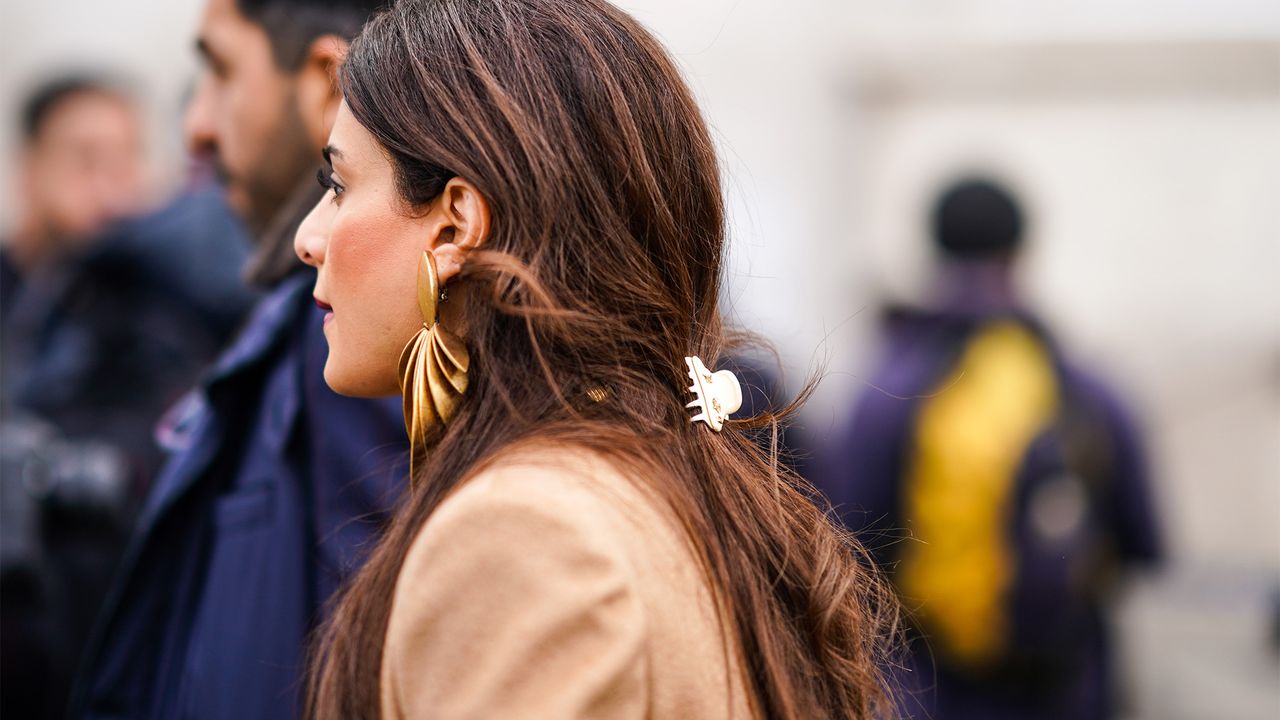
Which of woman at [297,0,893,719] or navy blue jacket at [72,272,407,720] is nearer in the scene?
woman at [297,0,893,719]

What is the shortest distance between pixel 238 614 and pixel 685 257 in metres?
0.94

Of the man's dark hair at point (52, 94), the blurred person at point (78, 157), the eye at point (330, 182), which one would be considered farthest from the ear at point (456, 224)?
the man's dark hair at point (52, 94)

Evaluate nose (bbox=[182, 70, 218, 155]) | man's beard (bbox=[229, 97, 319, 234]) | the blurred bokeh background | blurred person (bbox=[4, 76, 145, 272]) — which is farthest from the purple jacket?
blurred person (bbox=[4, 76, 145, 272])

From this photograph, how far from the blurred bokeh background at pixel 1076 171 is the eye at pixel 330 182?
4785 millimetres

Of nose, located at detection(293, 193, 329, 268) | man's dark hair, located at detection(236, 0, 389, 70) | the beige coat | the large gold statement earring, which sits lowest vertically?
the beige coat

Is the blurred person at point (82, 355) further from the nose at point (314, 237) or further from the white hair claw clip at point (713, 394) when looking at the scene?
the white hair claw clip at point (713, 394)

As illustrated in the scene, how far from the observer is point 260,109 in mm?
2393

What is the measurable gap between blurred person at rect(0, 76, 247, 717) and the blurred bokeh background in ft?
4.96

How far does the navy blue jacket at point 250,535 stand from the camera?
1921 mm

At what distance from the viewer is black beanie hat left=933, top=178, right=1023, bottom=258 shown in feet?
12.9

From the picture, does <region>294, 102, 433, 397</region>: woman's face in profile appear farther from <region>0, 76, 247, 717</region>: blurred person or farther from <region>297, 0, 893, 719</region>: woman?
<region>0, 76, 247, 717</region>: blurred person

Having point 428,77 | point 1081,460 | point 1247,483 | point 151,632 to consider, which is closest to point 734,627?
point 428,77

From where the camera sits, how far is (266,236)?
2402 millimetres

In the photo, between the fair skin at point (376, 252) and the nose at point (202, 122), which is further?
the nose at point (202, 122)
